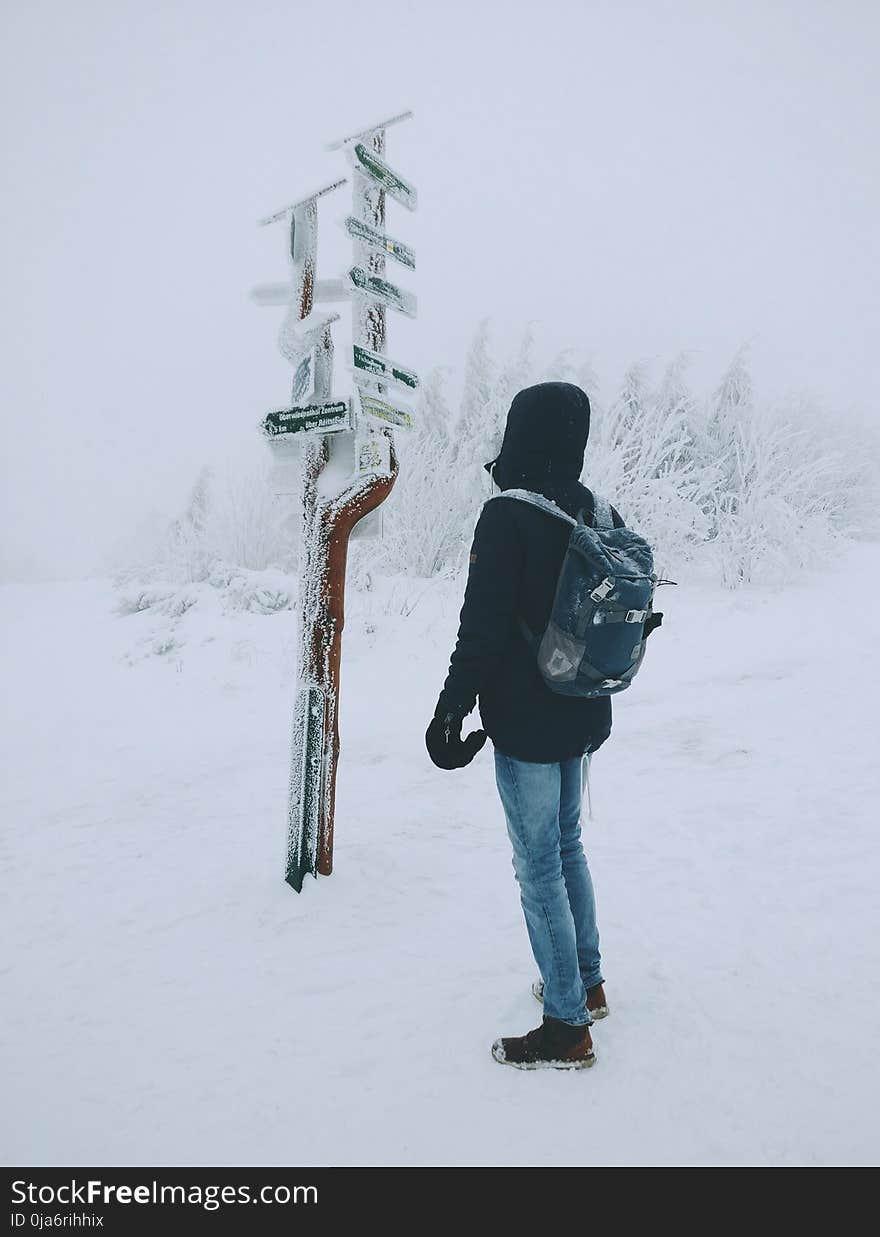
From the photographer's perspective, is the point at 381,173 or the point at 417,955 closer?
the point at 417,955

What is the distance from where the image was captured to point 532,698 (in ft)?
6.97

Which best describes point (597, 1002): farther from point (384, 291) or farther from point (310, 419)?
point (384, 291)

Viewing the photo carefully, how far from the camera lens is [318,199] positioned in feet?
11.3

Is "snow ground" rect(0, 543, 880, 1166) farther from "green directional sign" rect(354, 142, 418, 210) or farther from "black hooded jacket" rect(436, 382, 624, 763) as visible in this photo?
"green directional sign" rect(354, 142, 418, 210)

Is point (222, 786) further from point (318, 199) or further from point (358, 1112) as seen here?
point (318, 199)

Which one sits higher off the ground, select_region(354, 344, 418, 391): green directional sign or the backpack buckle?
select_region(354, 344, 418, 391): green directional sign

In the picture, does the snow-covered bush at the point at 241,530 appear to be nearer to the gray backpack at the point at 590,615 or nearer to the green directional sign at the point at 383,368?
the green directional sign at the point at 383,368

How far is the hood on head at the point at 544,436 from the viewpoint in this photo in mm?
2168

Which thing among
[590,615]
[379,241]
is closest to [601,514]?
[590,615]

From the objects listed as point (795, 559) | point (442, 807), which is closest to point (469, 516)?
point (795, 559)

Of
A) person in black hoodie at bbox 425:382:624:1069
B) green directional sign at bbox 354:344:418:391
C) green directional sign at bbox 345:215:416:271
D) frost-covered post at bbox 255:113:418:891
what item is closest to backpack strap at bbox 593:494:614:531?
person in black hoodie at bbox 425:382:624:1069

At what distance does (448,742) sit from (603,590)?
2.14 ft

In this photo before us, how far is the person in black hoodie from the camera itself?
2078 millimetres
